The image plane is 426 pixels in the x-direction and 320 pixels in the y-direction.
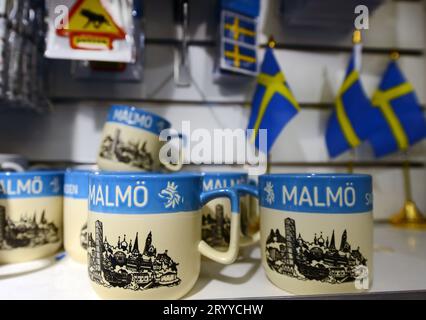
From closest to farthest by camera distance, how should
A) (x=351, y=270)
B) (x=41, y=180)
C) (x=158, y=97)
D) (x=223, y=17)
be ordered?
(x=351, y=270) < (x=41, y=180) < (x=223, y=17) < (x=158, y=97)

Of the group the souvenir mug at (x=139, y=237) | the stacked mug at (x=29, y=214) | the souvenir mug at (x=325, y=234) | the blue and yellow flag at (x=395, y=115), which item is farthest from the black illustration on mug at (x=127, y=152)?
the blue and yellow flag at (x=395, y=115)

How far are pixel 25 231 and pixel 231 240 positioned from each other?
404 millimetres

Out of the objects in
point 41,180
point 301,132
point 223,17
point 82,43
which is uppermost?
point 223,17

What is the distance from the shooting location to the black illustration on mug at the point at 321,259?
19.8 inches

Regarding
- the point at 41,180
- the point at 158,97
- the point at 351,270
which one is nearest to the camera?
the point at 351,270

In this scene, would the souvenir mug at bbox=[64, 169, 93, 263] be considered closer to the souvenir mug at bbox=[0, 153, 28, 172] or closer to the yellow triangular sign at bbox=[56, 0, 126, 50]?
the souvenir mug at bbox=[0, 153, 28, 172]

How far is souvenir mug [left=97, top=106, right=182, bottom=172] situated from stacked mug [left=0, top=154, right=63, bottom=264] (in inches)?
4.6

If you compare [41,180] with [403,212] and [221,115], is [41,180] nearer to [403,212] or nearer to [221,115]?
[221,115]

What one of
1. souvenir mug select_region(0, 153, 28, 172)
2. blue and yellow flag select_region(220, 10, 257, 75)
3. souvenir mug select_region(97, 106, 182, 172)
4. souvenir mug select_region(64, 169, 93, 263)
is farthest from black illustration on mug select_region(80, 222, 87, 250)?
blue and yellow flag select_region(220, 10, 257, 75)

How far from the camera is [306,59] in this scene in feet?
3.60

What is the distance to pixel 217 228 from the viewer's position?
0.69 metres

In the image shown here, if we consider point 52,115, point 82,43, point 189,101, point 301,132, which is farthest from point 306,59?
point 52,115

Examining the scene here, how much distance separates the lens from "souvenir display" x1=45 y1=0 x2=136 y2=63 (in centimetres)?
74
